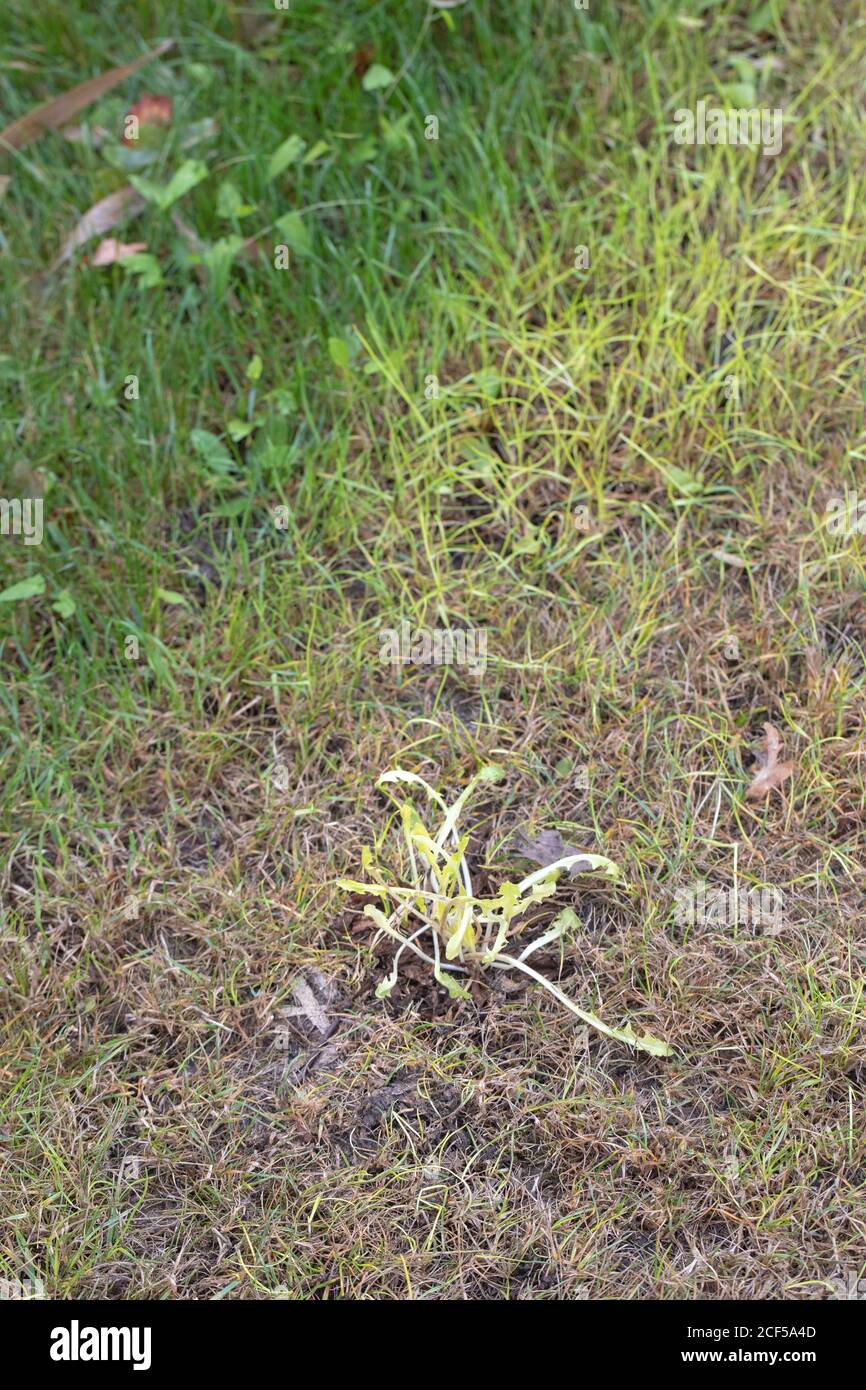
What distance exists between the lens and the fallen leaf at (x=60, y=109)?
380 centimetres

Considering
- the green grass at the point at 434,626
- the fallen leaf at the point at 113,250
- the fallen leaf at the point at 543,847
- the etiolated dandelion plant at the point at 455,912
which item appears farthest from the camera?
the fallen leaf at the point at 113,250

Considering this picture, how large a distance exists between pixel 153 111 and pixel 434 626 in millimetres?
1772

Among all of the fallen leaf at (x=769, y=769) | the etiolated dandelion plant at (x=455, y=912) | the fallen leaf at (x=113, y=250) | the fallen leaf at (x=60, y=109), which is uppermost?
the fallen leaf at (x=60, y=109)

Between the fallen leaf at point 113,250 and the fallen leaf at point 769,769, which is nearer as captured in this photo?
the fallen leaf at point 769,769

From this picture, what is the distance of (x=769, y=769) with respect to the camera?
282 cm

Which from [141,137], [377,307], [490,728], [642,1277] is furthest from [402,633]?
[141,137]

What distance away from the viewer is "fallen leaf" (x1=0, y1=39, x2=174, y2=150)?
3801mm

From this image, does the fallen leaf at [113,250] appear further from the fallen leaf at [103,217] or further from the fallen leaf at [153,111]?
the fallen leaf at [153,111]

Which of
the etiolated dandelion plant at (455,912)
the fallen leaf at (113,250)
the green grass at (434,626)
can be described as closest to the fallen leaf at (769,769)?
the green grass at (434,626)

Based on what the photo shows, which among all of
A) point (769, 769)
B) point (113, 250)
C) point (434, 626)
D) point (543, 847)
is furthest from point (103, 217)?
point (769, 769)

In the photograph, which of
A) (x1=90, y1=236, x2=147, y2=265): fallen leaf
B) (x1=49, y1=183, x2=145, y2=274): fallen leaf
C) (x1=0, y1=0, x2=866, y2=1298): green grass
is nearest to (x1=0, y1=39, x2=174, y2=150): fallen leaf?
(x1=0, y1=0, x2=866, y2=1298): green grass

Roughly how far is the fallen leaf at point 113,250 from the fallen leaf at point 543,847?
Answer: 1904 mm

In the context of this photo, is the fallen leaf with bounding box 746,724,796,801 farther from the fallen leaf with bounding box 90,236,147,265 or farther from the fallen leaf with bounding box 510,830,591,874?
the fallen leaf with bounding box 90,236,147,265

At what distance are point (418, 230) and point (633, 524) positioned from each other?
1010mm
